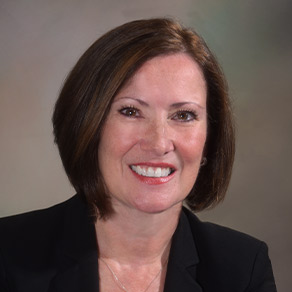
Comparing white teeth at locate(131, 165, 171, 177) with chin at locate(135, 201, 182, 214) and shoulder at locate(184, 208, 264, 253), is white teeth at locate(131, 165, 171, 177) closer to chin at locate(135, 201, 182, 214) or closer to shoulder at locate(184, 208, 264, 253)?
chin at locate(135, 201, 182, 214)

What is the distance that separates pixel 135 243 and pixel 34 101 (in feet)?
2.81

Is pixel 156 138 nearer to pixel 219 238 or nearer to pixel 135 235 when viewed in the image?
pixel 135 235

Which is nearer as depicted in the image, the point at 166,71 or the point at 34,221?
the point at 166,71

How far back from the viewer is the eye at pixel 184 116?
7.25ft

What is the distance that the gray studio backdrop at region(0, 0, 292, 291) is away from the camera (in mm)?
2893

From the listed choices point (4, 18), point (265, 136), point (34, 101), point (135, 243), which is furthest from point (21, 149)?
point (265, 136)

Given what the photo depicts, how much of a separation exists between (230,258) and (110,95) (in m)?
0.76

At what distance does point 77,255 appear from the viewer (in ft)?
7.64

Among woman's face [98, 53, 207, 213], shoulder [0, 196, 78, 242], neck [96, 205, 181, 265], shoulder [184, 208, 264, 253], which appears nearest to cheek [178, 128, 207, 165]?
woman's face [98, 53, 207, 213]

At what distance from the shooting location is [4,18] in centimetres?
287

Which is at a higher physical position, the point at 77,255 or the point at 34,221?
the point at 34,221

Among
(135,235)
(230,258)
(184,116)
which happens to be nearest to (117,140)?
(184,116)

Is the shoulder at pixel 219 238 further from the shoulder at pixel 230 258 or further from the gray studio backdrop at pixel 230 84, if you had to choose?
the gray studio backdrop at pixel 230 84

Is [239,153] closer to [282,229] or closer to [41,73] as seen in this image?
[282,229]
